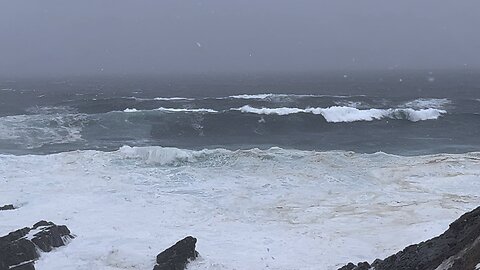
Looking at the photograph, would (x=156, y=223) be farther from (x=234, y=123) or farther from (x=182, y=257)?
(x=234, y=123)

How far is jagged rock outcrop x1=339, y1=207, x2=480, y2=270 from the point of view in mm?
10117

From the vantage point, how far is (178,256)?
1399 cm

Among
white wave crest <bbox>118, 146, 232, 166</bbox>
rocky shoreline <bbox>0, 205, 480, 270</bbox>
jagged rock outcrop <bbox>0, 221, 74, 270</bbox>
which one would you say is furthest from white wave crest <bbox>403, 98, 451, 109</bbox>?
jagged rock outcrop <bbox>0, 221, 74, 270</bbox>

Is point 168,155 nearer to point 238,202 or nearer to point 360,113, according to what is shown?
point 238,202

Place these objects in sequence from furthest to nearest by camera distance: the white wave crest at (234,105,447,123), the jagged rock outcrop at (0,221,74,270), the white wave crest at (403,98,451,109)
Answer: the white wave crest at (403,98,451,109) → the white wave crest at (234,105,447,123) → the jagged rock outcrop at (0,221,74,270)

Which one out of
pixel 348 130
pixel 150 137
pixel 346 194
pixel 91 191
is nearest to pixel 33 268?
pixel 91 191

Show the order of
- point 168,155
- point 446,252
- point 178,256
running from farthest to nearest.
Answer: point 168,155
point 178,256
point 446,252

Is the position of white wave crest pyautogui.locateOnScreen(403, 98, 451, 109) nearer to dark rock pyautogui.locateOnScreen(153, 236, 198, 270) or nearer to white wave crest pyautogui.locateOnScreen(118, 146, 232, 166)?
white wave crest pyautogui.locateOnScreen(118, 146, 232, 166)

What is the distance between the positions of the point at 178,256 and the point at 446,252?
671 centimetres

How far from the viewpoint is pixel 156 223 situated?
17766 mm

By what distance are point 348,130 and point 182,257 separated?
2862cm

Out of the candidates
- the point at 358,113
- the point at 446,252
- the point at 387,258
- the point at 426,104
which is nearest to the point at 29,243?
the point at 387,258

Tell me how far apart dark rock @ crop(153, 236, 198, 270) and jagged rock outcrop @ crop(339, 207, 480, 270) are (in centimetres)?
420

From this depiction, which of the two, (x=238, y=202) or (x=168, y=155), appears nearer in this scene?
(x=238, y=202)
